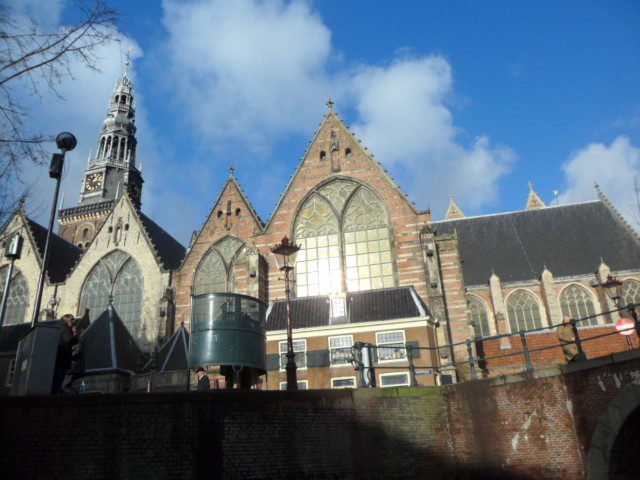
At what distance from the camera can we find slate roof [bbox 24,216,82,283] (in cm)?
3173

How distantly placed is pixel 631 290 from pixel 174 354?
2860 centimetres

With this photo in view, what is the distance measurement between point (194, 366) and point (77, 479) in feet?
11.7

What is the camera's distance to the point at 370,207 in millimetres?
25188

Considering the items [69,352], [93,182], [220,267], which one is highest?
[93,182]

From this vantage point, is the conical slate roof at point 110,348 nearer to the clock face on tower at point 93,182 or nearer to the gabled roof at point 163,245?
the gabled roof at point 163,245

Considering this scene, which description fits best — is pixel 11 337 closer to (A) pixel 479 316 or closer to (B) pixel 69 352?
(B) pixel 69 352

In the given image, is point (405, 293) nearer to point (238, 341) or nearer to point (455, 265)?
point (455, 265)

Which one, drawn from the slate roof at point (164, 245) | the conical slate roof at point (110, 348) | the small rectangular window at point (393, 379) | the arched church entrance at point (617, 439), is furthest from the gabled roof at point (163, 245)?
the arched church entrance at point (617, 439)

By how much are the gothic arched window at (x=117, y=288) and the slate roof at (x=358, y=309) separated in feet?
29.6

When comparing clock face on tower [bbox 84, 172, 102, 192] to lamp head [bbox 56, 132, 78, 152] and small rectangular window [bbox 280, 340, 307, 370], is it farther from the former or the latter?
lamp head [bbox 56, 132, 78, 152]

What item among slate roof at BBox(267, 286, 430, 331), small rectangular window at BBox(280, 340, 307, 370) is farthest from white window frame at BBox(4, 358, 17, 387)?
small rectangular window at BBox(280, 340, 307, 370)

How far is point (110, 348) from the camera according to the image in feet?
72.9

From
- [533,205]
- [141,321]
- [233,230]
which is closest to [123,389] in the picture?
[141,321]

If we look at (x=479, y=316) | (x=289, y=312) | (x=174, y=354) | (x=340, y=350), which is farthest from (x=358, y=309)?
(x=479, y=316)
